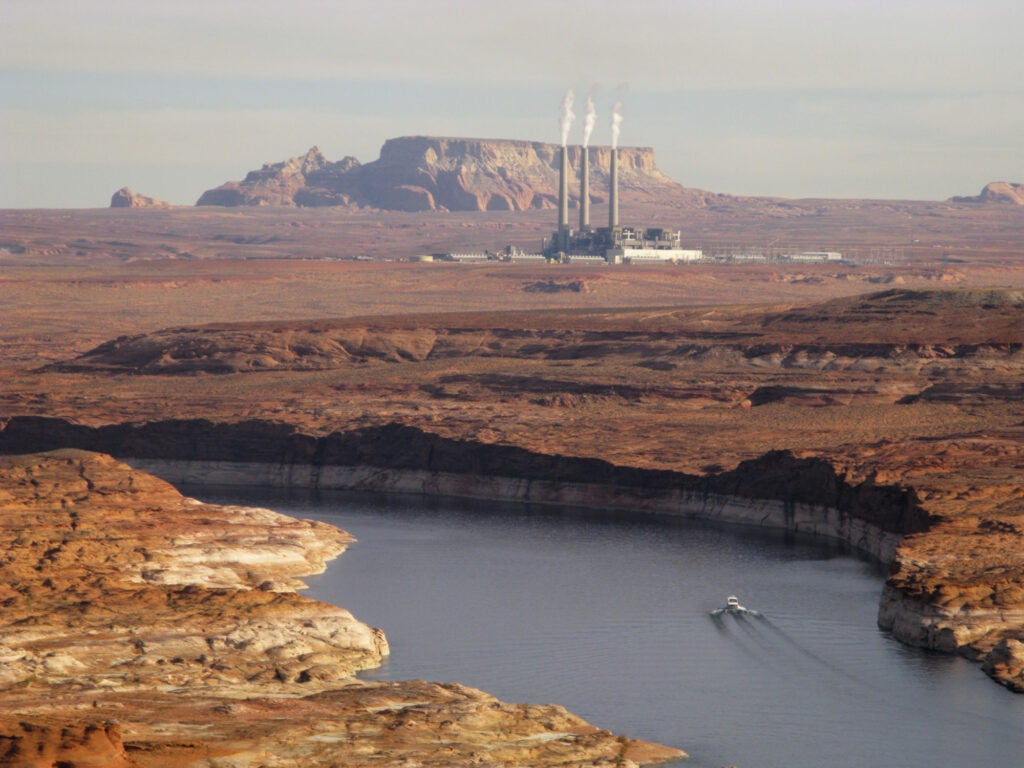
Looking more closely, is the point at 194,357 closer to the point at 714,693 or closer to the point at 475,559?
the point at 475,559

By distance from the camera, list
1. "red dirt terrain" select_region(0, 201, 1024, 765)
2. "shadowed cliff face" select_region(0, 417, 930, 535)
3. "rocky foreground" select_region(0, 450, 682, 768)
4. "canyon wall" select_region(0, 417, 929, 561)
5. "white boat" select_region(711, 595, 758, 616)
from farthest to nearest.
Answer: "shadowed cliff face" select_region(0, 417, 930, 535) → "canyon wall" select_region(0, 417, 929, 561) → "red dirt terrain" select_region(0, 201, 1024, 765) → "white boat" select_region(711, 595, 758, 616) → "rocky foreground" select_region(0, 450, 682, 768)

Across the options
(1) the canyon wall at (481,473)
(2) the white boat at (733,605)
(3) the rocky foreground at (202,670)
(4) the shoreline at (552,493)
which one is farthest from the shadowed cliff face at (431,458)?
(3) the rocky foreground at (202,670)

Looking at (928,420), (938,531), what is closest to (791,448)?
(928,420)

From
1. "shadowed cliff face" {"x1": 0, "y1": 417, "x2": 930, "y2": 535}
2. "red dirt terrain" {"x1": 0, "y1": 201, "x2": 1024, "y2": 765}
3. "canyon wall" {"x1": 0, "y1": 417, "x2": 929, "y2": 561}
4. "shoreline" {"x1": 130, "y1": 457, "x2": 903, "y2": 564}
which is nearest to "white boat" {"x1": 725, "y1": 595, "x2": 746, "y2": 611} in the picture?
"red dirt terrain" {"x1": 0, "y1": 201, "x2": 1024, "y2": 765}

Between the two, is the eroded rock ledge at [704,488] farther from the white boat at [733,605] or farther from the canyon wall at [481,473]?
the white boat at [733,605]

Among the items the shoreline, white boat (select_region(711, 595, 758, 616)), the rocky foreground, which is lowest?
the shoreline

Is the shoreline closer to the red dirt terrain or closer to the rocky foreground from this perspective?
the red dirt terrain
